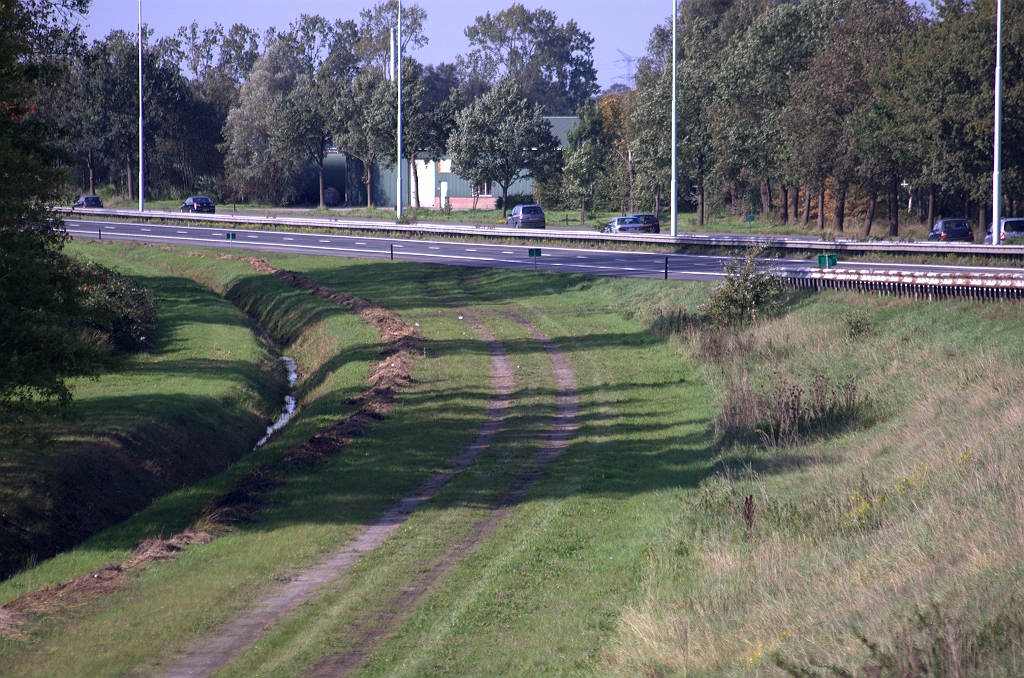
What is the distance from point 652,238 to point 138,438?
1182 inches

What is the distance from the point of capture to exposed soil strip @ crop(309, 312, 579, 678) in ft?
27.2

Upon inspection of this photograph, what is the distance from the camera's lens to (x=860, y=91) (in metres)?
49.4

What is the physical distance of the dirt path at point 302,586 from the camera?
8.40m

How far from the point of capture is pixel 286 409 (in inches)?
922

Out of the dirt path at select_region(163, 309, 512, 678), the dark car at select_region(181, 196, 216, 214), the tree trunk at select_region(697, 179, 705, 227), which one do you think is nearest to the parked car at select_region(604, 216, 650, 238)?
the tree trunk at select_region(697, 179, 705, 227)

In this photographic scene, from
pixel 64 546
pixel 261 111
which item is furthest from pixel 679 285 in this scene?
pixel 261 111

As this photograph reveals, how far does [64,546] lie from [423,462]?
18.0 ft

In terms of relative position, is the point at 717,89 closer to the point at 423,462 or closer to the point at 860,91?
the point at 860,91

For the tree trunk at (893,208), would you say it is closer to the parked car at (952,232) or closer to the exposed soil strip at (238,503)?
the parked car at (952,232)

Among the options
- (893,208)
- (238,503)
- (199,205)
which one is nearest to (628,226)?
(893,208)

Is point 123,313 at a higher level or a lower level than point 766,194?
lower

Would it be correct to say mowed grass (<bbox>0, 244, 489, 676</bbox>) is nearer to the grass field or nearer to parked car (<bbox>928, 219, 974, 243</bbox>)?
the grass field

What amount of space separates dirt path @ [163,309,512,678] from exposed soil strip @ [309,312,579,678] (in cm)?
92

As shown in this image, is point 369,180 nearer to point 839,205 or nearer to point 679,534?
point 839,205
